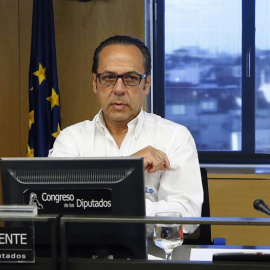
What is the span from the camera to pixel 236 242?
3.87 m

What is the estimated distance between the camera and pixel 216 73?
444 cm

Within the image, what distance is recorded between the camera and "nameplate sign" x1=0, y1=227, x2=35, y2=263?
3.49ft

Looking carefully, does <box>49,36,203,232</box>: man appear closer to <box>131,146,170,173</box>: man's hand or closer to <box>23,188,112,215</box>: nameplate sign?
<box>131,146,170,173</box>: man's hand

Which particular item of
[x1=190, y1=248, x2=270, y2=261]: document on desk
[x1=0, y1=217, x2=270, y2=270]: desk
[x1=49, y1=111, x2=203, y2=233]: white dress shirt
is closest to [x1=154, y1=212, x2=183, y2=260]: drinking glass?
[x1=190, y1=248, x2=270, y2=261]: document on desk

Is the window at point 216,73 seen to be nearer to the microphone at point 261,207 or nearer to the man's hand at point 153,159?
the man's hand at point 153,159

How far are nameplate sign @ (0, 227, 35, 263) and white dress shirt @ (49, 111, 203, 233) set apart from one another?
45.3 inches

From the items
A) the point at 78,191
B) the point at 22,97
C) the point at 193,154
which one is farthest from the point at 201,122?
the point at 78,191

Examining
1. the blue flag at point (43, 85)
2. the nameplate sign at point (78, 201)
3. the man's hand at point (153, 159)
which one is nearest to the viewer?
the nameplate sign at point (78, 201)

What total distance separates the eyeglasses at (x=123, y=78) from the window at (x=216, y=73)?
7.26ft

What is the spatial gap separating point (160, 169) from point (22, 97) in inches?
99.1

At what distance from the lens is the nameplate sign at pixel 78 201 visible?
1284 mm

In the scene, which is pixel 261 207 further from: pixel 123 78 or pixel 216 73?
pixel 216 73

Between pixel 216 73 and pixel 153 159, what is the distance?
248cm

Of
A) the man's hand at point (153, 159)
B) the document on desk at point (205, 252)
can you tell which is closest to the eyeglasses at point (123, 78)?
the man's hand at point (153, 159)
